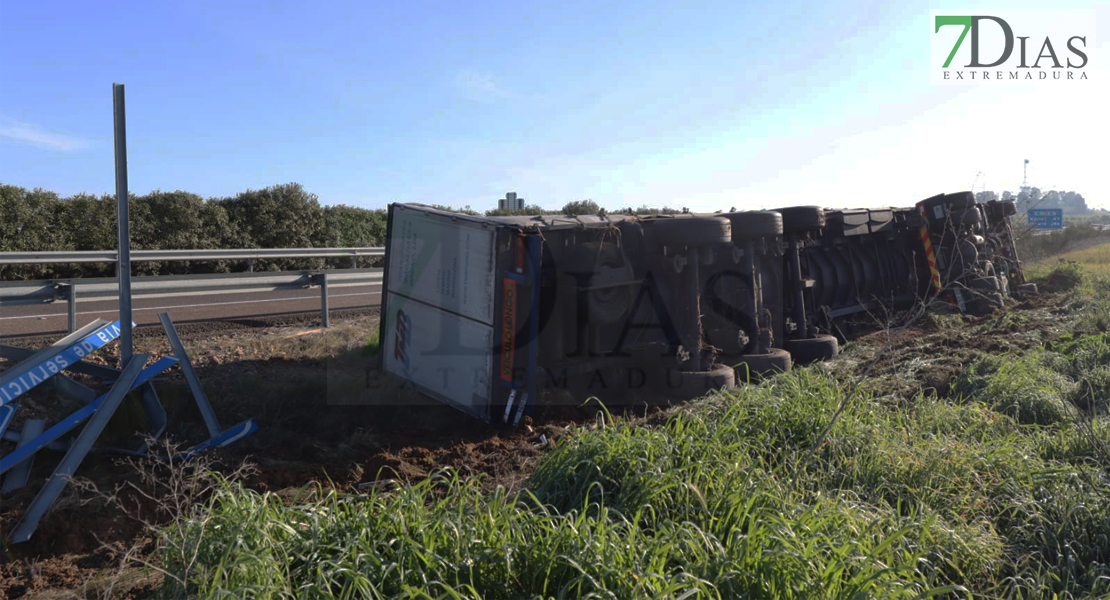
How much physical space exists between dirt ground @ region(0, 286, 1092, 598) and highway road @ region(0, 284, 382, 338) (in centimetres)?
123

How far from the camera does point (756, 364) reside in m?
7.62

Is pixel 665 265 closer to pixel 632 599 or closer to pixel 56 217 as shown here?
pixel 632 599

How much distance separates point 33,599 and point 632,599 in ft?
8.73

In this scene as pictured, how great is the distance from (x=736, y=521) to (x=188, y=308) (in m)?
10.2

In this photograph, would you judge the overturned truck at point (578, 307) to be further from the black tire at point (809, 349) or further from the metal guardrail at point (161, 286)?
the metal guardrail at point (161, 286)

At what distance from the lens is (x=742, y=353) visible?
7781mm

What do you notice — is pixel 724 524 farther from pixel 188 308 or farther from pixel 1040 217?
pixel 188 308

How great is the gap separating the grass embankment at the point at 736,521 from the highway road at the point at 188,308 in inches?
285

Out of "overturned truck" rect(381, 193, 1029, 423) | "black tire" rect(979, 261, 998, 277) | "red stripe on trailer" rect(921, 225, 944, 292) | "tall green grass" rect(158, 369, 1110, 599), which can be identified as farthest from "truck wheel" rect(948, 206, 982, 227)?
"tall green grass" rect(158, 369, 1110, 599)

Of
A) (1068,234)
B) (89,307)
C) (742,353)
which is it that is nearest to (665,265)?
(742,353)

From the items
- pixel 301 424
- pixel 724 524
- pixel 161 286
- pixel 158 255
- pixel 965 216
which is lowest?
pixel 301 424

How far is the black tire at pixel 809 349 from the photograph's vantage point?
8789 mm

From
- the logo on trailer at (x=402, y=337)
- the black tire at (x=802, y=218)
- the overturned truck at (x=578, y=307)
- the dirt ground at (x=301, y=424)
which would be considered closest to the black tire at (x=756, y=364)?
the overturned truck at (x=578, y=307)

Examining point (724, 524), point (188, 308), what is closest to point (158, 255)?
point (188, 308)
